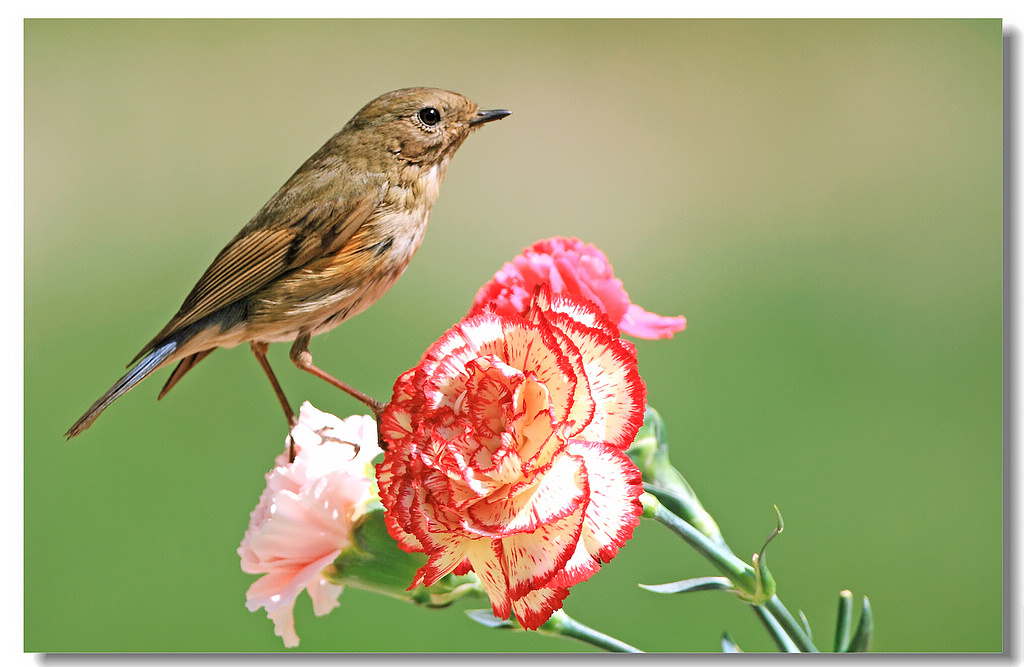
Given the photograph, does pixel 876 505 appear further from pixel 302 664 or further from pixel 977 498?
pixel 302 664

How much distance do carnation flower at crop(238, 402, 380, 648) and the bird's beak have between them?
0.43 metres

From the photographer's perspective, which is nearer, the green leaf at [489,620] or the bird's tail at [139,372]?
the green leaf at [489,620]

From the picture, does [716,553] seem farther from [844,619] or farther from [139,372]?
[139,372]

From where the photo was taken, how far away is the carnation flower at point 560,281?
0.73m

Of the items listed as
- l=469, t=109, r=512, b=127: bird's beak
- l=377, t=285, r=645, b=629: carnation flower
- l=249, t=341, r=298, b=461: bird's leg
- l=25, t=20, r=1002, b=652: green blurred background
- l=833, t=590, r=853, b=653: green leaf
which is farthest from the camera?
l=25, t=20, r=1002, b=652: green blurred background

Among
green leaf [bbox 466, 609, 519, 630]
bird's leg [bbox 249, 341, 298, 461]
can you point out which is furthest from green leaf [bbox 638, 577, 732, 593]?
bird's leg [bbox 249, 341, 298, 461]

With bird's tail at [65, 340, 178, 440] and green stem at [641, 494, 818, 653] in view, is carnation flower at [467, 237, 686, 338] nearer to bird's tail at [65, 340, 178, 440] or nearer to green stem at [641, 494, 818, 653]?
green stem at [641, 494, 818, 653]

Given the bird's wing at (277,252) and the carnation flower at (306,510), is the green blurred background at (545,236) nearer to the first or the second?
the bird's wing at (277,252)

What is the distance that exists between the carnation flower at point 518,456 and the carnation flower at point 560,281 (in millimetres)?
85

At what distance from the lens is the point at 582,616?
1334 millimetres

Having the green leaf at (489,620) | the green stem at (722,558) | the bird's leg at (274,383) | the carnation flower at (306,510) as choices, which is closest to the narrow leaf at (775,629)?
the green stem at (722,558)

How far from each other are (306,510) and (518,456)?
201mm

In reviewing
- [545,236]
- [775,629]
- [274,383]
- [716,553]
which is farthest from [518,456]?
[545,236]

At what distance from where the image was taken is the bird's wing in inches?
40.5
